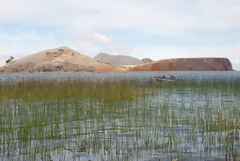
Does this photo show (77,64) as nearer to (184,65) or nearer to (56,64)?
(56,64)

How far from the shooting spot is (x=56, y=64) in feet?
320

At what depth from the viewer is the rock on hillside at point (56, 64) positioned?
321 ft

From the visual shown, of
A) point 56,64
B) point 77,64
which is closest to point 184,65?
point 77,64

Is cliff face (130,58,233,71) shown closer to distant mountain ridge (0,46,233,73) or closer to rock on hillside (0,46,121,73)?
distant mountain ridge (0,46,233,73)

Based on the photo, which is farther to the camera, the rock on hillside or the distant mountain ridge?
the distant mountain ridge

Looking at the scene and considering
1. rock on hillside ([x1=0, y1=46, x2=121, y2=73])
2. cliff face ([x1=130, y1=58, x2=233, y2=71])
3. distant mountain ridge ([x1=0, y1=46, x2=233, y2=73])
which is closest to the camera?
rock on hillside ([x1=0, y1=46, x2=121, y2=73])

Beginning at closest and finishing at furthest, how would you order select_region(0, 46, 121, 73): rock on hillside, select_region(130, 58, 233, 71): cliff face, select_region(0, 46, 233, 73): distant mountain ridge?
select_region(0, 46, 121, 73): rock on hillside
select_region(0, 46, 233, 73): distant mountain ridge
select_region(130, 58, 233, 71): cliff face

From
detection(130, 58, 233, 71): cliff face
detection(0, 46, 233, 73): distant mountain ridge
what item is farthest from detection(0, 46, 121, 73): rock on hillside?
detection(130, 58, 233, 71): cliff face

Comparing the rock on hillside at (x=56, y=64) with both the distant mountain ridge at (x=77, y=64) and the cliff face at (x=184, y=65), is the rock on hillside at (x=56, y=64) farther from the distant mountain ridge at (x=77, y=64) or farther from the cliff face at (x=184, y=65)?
the cliff face at (x=184, y=65)

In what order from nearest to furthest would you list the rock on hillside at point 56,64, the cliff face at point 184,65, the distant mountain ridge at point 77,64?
the rock on hillside at point 56,64, the distant mountain ridge at point 77,64, the cliff face at point 184,65

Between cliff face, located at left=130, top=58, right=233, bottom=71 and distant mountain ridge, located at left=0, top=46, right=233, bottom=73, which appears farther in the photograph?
cliff face, located at left=130, top=58, right=233, bottom=71

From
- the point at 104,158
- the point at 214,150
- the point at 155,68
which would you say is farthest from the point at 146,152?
the point at 155,68

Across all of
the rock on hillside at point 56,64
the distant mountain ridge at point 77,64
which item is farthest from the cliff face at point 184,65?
the rock on hillside at point 56,64

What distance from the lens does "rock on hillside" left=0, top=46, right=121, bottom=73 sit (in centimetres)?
9775
